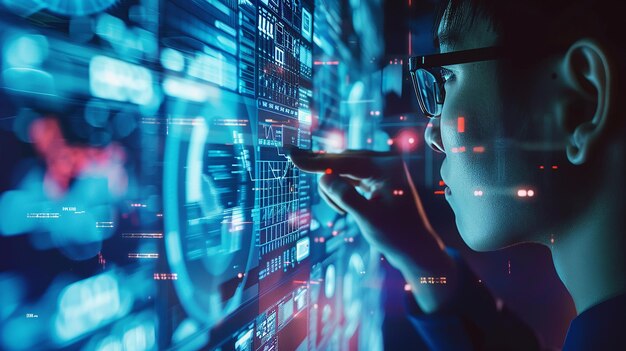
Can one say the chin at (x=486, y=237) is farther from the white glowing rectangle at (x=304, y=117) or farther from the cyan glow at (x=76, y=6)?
the cyan glow at (x=76, y=6)

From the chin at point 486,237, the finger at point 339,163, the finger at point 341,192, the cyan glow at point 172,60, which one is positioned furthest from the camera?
the finger at point 341,192

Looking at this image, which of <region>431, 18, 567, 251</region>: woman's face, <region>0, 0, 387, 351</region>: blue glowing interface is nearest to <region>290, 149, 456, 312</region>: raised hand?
<region>0, 0, 387, 351</region>: blue glowing interface

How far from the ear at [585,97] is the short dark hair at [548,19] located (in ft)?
0.09

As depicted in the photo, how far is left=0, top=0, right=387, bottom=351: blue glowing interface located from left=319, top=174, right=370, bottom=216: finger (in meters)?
0.19

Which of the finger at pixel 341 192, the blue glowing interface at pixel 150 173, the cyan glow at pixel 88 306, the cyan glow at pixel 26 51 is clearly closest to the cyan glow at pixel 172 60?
the blue glowing interface at pixel 150 173

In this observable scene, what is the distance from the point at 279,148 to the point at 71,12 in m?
0.54

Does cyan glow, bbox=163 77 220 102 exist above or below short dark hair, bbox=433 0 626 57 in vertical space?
below

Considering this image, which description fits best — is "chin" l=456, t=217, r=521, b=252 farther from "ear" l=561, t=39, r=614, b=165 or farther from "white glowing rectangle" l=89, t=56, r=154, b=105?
"white glowing rectangle" l=89, t=56, r=154, b=105

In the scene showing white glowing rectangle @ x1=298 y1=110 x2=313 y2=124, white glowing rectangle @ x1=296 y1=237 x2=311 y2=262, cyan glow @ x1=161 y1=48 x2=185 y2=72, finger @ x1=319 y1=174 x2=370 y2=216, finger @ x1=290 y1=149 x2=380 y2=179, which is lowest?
white glowing rectangle @ x1=296 y1=237 x2=311 y2=262

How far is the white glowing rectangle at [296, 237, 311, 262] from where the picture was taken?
1.11 meters

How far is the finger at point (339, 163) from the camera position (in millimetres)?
1093

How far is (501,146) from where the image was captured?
2.73 feet

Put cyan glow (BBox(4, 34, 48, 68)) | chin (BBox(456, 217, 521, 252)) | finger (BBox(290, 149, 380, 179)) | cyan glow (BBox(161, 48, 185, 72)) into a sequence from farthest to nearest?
finger (BBox(290, 149, 380, 179))
chin (BBox(456, 217, 521, 252))
cyan glow (BBox(161, 48, 185, 72))
cyan glow (BBox(4, 34, 48, 68))

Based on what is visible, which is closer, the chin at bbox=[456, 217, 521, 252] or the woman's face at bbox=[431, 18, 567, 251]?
the woman's face at bbox=[431, 18, 567, 251]
